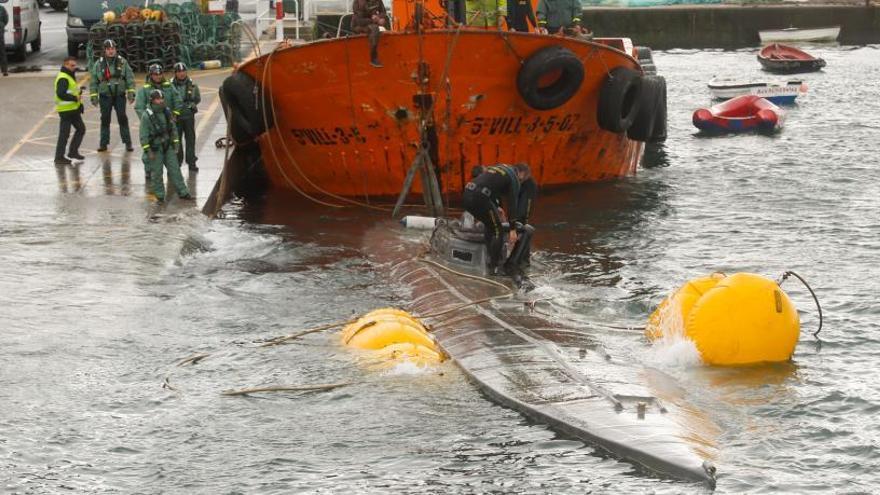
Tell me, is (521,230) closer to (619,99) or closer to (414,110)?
(414,110)

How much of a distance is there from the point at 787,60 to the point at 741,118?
1190 centimetres

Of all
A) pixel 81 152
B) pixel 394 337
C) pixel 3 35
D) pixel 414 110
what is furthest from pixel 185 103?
pixel 3 35

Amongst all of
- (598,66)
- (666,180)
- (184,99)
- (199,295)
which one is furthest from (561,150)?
(199,295)

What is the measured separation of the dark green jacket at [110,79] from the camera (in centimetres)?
2002

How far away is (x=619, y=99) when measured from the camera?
19.7 meters

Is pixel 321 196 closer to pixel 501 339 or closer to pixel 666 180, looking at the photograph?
pixel 666 180

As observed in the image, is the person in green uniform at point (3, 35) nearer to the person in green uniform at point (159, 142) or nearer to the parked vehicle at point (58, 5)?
the person in green uniform at point (159, 142)

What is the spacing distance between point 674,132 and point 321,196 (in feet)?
37.0

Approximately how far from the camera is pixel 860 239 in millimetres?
18109

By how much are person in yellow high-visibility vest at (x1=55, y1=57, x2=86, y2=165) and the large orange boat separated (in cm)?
213

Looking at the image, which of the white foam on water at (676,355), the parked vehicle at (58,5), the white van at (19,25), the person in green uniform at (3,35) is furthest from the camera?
the parked vehicle at (58,5)

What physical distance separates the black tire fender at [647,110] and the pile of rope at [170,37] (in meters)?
8.27

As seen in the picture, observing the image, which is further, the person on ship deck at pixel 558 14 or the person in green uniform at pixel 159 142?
the person on ship deck at pixel 558 14

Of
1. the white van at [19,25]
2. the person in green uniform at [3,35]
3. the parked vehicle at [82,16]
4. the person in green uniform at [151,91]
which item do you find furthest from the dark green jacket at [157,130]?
the parked vehicle at [82,16]
